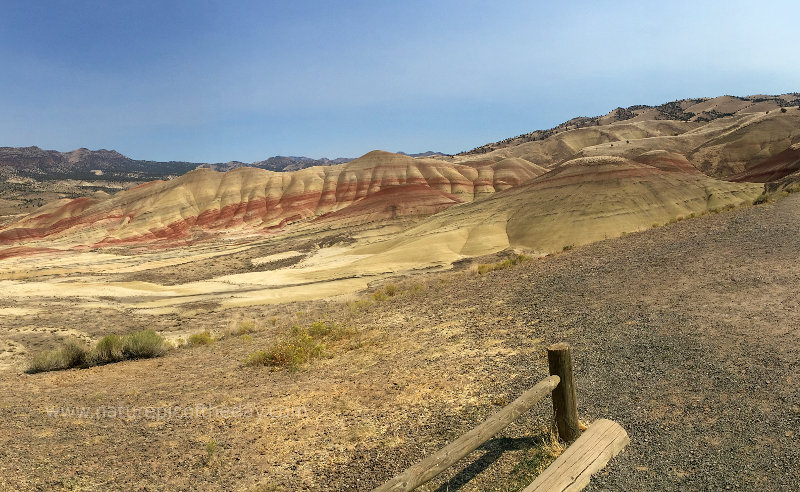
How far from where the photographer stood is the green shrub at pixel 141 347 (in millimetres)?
15156

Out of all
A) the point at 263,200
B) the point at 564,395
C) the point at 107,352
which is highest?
the point at 263,200

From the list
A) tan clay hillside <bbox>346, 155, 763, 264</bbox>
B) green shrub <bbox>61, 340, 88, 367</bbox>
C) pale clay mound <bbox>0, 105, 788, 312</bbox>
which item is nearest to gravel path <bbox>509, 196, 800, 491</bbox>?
green shrub <bbox>61, 340, 88, 367</bbox>

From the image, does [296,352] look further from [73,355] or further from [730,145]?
[730,145]

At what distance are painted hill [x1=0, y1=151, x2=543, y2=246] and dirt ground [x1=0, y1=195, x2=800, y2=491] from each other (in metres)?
70.2

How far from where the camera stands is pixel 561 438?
6.32 metres

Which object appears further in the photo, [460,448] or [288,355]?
[288,355]

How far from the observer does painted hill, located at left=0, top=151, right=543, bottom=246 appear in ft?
290

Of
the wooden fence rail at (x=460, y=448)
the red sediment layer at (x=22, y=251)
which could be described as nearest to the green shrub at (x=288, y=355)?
the wooden fence rail at (x=460, y=448)

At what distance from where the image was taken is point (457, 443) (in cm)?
527

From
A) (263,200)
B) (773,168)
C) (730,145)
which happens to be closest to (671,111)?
(730,145)

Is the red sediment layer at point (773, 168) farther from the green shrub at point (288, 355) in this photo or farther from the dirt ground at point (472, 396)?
the green shrub at point (288, 355)

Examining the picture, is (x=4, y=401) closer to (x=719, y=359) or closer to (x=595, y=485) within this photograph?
(x=595, y=485)

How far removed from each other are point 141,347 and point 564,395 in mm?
14087

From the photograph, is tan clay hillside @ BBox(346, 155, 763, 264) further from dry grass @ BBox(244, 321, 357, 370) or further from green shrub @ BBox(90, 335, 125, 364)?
green shrub @ BBox(90, 335, 125, 364)
